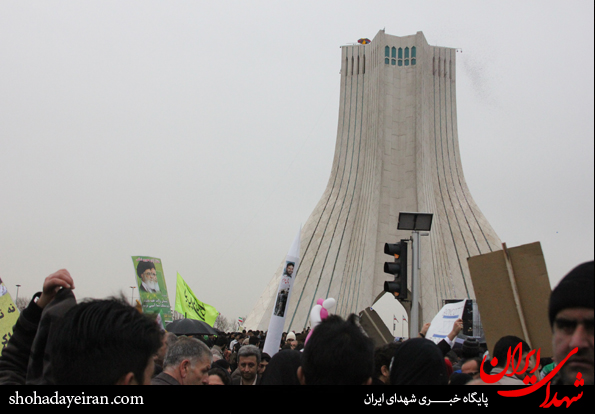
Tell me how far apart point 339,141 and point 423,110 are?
356 centimetres

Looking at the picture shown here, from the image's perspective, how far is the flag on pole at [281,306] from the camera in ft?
17.2

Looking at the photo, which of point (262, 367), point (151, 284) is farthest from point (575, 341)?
point (151, 284)

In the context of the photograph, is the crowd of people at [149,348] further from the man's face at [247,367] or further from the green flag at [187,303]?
the green flag at [187,303]

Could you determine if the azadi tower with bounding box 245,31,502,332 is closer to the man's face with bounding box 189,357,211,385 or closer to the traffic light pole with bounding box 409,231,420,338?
the traffic light pole with bounding box 409,231,420,338

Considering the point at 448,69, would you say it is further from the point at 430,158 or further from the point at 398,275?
the point at 398,275

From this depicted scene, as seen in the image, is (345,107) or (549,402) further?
(345,107)

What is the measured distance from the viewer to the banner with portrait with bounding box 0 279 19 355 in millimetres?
4324

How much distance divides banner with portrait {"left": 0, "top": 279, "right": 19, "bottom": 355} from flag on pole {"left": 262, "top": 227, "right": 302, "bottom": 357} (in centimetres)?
218

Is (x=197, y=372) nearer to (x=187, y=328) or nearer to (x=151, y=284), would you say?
(x=187, y=328)

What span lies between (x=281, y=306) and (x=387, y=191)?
53.4 ft

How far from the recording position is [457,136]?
72.3ft

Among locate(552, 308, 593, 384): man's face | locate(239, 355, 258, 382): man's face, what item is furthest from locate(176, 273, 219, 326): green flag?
locate(552, 308, 593, 384): man's face

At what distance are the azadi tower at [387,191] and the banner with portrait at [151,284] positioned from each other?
10263 mm

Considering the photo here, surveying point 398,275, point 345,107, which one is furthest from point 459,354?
point 345,107
